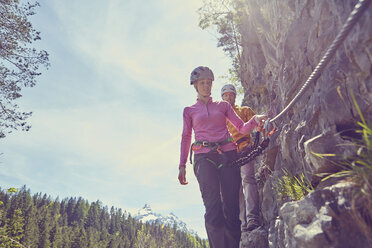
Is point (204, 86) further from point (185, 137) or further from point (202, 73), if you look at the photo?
point (185, 137)

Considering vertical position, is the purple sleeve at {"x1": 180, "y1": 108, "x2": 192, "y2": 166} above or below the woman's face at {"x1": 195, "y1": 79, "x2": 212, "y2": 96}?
below

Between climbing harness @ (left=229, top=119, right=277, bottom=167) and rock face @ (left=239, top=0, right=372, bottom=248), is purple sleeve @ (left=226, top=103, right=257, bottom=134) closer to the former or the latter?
climbing harness @ (left=229, top=119, right=277, bottom=167)

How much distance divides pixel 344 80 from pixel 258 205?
14.4 feet

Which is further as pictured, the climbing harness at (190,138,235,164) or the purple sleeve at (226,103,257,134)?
the purple sleeve at (226,103,257,134)

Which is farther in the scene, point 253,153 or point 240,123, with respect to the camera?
point 240,123

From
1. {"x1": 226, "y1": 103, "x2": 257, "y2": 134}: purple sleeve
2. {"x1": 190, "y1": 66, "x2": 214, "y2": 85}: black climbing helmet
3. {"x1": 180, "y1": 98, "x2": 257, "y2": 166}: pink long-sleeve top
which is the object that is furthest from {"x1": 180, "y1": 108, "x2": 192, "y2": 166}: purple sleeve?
{"x1": 226, "y1": 103, "x2": 257, "y2": 134}: purple sleeve

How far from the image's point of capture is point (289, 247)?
3.09 m

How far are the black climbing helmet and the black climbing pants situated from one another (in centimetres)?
154

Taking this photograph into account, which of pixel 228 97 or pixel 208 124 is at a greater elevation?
pixel 228 97

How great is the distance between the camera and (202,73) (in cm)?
515

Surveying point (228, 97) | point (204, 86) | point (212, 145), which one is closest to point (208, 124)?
point (212, 145)

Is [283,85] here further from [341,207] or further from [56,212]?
[56,212]

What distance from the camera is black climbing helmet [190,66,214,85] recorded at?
5152mm

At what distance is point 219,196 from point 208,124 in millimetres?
1342
